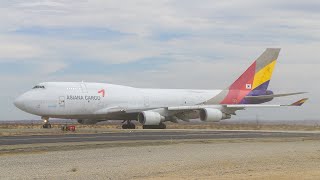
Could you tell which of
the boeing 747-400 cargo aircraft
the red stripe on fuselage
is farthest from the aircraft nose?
the red stripe on fuselage

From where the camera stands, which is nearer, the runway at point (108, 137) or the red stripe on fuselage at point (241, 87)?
the runway at point (108, 137)

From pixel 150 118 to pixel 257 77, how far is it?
14963 mm

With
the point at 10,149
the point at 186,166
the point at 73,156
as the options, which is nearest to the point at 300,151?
the point at 186,166

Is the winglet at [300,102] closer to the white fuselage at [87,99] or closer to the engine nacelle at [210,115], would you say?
the engine nacelle at [210,115]

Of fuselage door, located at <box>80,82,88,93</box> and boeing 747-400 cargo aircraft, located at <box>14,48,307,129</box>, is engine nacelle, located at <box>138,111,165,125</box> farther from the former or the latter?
fuselage door, located at <box>80,82,88,93</box>

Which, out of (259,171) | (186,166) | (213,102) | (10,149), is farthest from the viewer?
(213,102)

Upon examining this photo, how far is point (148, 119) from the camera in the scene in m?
49.0

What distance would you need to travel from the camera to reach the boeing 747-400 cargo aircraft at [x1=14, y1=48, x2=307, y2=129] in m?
47.7

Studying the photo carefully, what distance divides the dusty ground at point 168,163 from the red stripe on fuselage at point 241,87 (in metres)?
32.7

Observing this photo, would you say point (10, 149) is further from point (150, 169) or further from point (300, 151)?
point (300, 151)

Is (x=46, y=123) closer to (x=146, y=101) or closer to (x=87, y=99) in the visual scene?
(x=87, y=99)

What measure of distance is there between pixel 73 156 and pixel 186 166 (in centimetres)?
485

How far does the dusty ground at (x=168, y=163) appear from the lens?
1499cm

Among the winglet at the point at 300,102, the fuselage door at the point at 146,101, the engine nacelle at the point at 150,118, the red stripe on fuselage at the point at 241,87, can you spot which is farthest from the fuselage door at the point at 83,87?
the winglet at the point at 300,102
